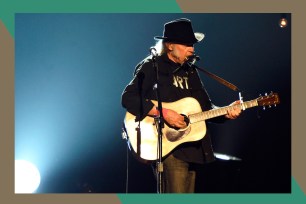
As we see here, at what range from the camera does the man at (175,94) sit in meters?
3.45

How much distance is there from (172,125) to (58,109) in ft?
5.80

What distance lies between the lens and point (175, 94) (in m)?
3.66

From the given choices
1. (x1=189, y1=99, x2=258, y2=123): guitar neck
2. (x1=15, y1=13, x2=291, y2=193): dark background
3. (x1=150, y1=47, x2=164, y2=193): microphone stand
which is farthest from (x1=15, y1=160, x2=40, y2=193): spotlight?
(x1=189, y1=99, x2=258, y2=123): guitar neck

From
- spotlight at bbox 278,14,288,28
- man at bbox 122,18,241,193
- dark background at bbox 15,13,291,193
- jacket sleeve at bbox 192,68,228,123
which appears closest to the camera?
man at bbox 122,18,241,193

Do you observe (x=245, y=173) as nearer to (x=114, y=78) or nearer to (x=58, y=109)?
(x=114, y=78)

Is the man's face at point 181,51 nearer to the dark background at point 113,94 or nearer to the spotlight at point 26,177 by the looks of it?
the dark background at point 113,94

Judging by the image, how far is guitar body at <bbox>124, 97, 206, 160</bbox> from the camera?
3.54 meters

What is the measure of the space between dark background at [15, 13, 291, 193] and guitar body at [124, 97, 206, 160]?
1.34 m

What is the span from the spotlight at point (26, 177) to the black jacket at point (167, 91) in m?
1.66

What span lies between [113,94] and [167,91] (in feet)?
5.17

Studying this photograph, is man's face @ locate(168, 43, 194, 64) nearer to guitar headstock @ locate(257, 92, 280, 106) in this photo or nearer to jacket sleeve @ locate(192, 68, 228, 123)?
jacket sleeve @ locate(192, 68, 228, 123)

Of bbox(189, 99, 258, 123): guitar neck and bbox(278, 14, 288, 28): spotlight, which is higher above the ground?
bbox(278, 14, 288, 28): spotlight

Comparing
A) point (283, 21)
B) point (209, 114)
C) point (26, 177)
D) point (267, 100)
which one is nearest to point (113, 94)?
point (26, 177)

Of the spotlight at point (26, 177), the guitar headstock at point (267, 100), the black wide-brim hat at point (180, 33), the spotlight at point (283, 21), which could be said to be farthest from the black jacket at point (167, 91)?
the spotlight at point (283, 21)
